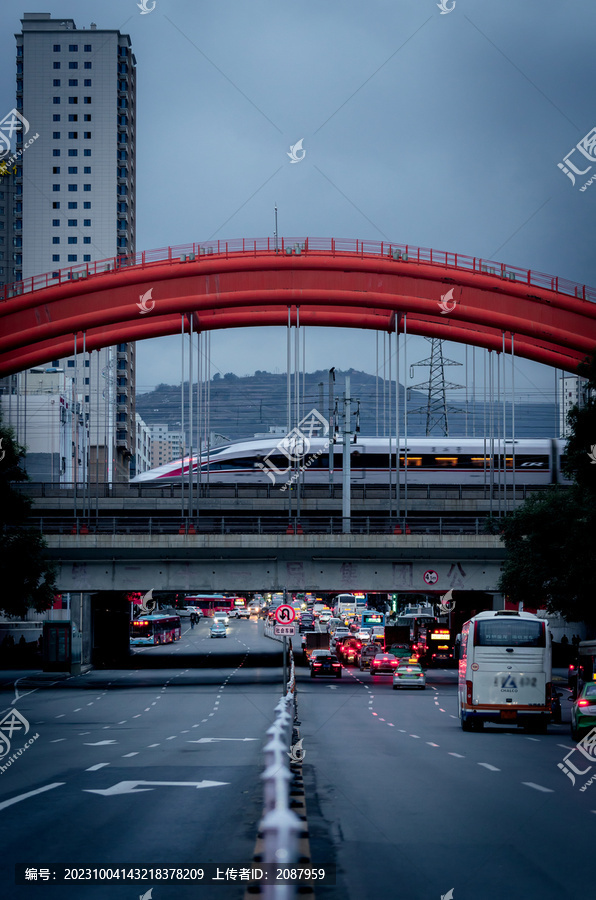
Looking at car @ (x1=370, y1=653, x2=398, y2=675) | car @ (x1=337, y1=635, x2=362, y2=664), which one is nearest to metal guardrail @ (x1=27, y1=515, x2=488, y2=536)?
car @ (x1=370, y1=653, x2=398, y2=675)

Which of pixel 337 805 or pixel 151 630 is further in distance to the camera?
pixel 151 630

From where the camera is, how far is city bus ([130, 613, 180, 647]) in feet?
328

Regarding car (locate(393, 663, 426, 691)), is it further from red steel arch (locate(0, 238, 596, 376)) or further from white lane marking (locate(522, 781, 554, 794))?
white lane marking (locate(522, 781, 554, 794))

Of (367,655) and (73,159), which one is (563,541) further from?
(73,159)

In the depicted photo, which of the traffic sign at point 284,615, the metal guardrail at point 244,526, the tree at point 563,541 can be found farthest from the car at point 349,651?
the traffic sign at point 284,615

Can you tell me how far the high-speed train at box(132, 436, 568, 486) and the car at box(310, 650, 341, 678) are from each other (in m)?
14.5

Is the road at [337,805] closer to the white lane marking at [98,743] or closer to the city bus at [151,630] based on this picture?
the white lane marking at [98,743]

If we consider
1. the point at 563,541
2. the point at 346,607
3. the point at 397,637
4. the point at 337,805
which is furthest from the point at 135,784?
the point at 346,607

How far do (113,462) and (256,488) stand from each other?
57.0m

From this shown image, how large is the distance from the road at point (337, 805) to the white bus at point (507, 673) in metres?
0.62

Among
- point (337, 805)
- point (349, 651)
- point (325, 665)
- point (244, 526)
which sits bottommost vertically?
point (349, 651)

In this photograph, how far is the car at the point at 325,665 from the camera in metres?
55.6

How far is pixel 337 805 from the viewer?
13.4 m

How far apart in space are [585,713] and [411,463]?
46.4 m
